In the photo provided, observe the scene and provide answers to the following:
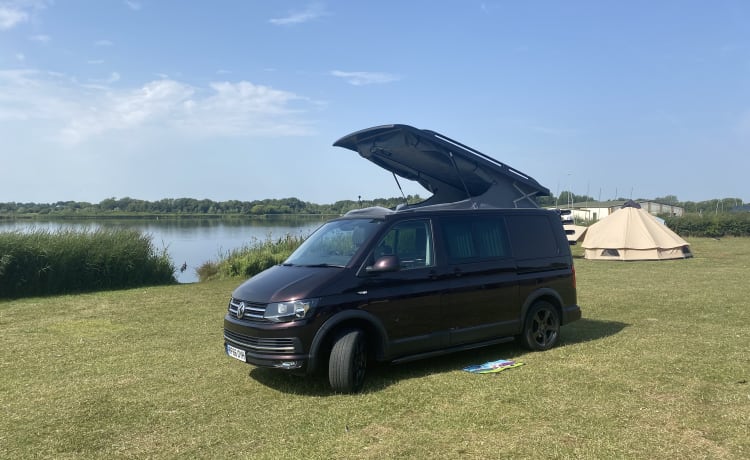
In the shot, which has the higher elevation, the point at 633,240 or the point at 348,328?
the point at 633,240

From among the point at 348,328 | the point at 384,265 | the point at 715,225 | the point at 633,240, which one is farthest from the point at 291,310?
the point at 715,225

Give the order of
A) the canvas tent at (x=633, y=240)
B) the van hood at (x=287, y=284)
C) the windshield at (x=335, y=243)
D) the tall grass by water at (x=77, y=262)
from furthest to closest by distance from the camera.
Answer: the canvas tent at (x=633, y=240), the tall grass by water at (x=77, y=262), the windshield at (x=335, y=243), the van hood at (x=287, y=284)

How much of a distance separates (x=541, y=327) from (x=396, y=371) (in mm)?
2216

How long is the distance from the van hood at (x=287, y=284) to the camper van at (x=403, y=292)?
0.05ft

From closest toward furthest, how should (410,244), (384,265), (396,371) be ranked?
(384,265), (410,244), (396,371)

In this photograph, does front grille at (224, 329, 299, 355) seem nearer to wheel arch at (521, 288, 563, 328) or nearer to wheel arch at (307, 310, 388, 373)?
wheel arch at (307, 310, 388, 373)

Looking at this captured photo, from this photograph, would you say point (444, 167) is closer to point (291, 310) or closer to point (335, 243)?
point (335, 243)

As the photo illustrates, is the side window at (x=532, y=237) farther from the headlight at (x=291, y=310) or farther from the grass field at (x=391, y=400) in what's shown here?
the headlight at (x=291, y=310)

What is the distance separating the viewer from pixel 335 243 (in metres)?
6.53

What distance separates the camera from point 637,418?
486 cm

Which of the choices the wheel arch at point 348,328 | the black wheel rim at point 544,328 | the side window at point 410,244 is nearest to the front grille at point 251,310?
the wheel arch at point 348,328

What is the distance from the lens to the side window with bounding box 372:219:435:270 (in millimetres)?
6242

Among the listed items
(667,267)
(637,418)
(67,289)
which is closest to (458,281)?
(637,418)

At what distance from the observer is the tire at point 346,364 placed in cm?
555
